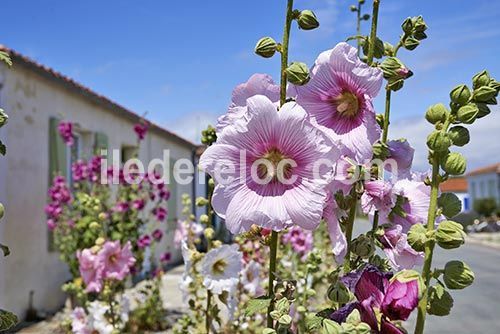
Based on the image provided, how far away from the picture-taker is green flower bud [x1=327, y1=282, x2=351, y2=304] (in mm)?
863

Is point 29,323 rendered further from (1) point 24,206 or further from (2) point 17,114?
(2) point 17,114

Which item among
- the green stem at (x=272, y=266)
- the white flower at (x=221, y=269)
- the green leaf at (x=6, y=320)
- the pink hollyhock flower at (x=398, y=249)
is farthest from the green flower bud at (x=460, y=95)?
the white flower at (x=221, y=269)

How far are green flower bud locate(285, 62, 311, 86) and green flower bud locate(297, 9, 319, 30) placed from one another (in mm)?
120

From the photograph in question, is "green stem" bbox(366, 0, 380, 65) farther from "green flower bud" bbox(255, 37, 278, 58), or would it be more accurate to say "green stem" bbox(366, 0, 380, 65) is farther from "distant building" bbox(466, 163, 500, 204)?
"distant building" bbox(466, 163, 500, 204)

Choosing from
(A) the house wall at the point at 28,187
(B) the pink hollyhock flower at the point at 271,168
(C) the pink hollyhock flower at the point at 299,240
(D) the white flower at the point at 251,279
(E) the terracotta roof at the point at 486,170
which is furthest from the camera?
(E) the terracotta roof at the point at 486,170

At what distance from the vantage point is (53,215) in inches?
255

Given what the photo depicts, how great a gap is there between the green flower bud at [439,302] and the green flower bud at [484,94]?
10.1 inches

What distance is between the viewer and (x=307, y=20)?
1040 mm

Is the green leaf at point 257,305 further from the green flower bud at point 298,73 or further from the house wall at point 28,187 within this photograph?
the house wall at point 28,187

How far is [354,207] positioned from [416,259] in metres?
0.15

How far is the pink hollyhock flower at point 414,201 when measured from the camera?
3.41 ft

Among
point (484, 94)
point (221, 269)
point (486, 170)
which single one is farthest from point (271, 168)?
point (486, 170)

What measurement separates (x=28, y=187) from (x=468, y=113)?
669 centimetres

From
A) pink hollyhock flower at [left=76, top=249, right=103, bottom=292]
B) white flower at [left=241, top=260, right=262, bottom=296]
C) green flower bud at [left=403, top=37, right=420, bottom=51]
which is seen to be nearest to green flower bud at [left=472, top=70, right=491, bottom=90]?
green flower bud at [left=403, top=37, right=420, bottom=51]
